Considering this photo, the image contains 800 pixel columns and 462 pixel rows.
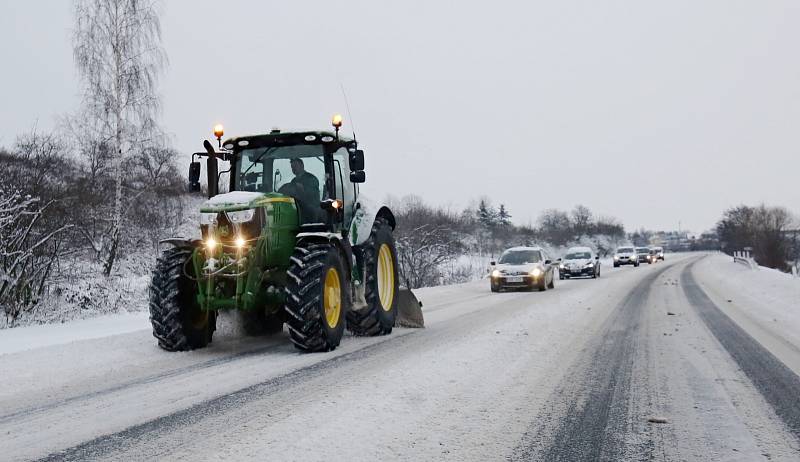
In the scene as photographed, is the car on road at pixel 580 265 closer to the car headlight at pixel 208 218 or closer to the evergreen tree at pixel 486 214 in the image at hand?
the car headlight at pixel 208 218

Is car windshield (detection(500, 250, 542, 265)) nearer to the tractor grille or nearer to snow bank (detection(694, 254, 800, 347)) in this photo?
snow bank (detection(694, 254, 800, 347))

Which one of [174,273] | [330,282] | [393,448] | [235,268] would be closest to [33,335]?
[174,273]

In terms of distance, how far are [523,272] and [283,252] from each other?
12366 millimetres

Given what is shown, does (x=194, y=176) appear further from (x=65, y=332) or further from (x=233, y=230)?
(x=65, y=332)

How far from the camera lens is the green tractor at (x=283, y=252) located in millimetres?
5766

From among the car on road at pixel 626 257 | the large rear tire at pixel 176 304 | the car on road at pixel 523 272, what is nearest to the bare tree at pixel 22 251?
the large rear tire at pixel 176 304

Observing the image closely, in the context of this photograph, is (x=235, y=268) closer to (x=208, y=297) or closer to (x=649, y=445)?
(x=208, y=297)

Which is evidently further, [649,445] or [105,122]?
[105,122]

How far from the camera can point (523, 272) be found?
1756cm

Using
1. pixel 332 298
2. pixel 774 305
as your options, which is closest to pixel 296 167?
pixel 332 298

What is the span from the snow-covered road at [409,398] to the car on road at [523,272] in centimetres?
1017

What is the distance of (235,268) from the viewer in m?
5.77

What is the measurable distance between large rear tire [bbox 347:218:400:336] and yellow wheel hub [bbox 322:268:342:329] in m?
0.80

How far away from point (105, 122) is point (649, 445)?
18.1 meters
